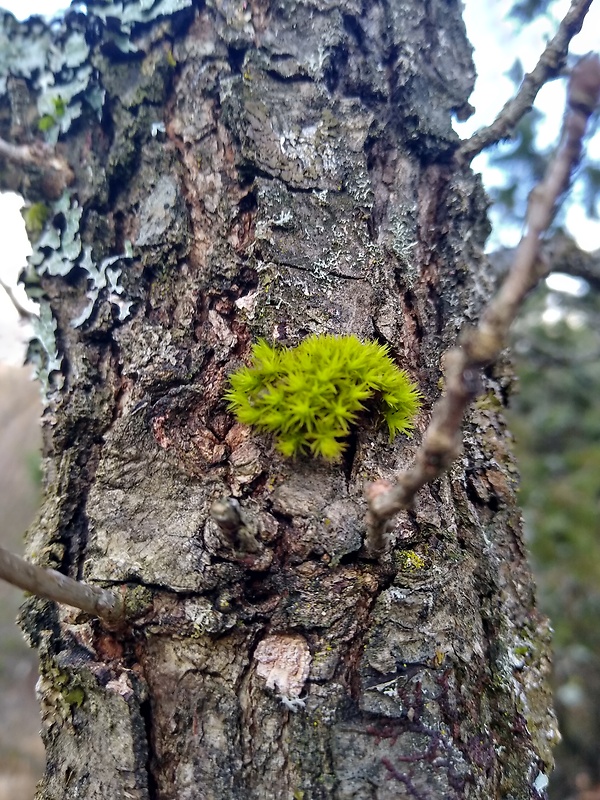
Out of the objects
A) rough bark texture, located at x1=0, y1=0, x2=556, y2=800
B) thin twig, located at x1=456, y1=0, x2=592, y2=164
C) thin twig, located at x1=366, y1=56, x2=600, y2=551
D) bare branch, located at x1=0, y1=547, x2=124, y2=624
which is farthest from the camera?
thin twig, located at x1=456, y1=0, x2=592, y2=164

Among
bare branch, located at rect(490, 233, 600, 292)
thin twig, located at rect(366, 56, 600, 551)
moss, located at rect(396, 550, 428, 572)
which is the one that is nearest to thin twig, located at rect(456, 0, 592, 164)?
thin twig, located at rect(366, 56, 600, 551)

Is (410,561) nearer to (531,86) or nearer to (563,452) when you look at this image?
(531,86)

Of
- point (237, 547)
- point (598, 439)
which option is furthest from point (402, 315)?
point (598, 439)

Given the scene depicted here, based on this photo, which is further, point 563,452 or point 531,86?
point 563,452

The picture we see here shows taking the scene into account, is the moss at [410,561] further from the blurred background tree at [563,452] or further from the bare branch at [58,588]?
the blurred background tree at [563,452]

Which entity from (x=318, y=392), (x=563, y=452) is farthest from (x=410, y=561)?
(x=563, y=452)

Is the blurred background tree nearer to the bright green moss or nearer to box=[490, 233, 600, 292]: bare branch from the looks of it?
box=[490, 233, 600, 292]: bare branch
